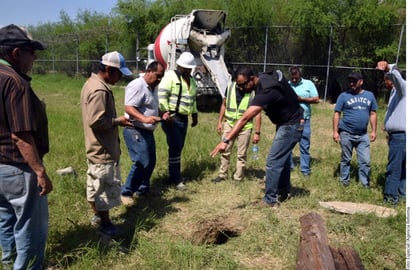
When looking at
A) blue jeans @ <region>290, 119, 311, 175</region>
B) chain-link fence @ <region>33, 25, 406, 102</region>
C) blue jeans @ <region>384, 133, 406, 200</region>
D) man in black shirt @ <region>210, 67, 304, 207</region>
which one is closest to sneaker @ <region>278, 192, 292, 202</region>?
man in black shirt @ <region>210, 67, 304, 207</region>

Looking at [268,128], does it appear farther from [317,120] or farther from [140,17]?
[140,17]

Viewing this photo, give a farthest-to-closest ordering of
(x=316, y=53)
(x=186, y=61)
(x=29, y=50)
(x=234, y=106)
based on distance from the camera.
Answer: (x=316, y=53) < (x=234, y=106) < (x=186, y=61) < (x=29, y=50)

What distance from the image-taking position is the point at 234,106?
17.6 ft

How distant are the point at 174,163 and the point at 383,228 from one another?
2763 millimetres

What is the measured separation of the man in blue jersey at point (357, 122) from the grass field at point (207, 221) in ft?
0.95

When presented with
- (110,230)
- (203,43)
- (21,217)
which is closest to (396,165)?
(110,230)

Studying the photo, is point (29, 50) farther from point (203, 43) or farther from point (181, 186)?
point (203, 43)

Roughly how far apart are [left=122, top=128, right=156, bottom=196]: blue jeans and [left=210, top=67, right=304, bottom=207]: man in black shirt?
1.39 m

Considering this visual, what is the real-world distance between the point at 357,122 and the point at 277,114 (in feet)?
4.51

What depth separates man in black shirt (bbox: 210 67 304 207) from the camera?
4203 millimetres

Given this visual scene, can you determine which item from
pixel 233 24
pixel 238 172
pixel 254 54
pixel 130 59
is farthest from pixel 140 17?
pixel 238 172

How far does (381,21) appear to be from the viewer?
12523 millimetres

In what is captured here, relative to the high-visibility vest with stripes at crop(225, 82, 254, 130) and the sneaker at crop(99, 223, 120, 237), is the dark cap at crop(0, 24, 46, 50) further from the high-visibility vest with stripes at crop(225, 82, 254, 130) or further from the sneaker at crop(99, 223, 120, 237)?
the high-visibility vest with stripes at crop(225, 82, 254, 130)

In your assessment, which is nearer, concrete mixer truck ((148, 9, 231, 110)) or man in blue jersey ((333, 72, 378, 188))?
man in blue jersey ((333, 72, 378, 188))
